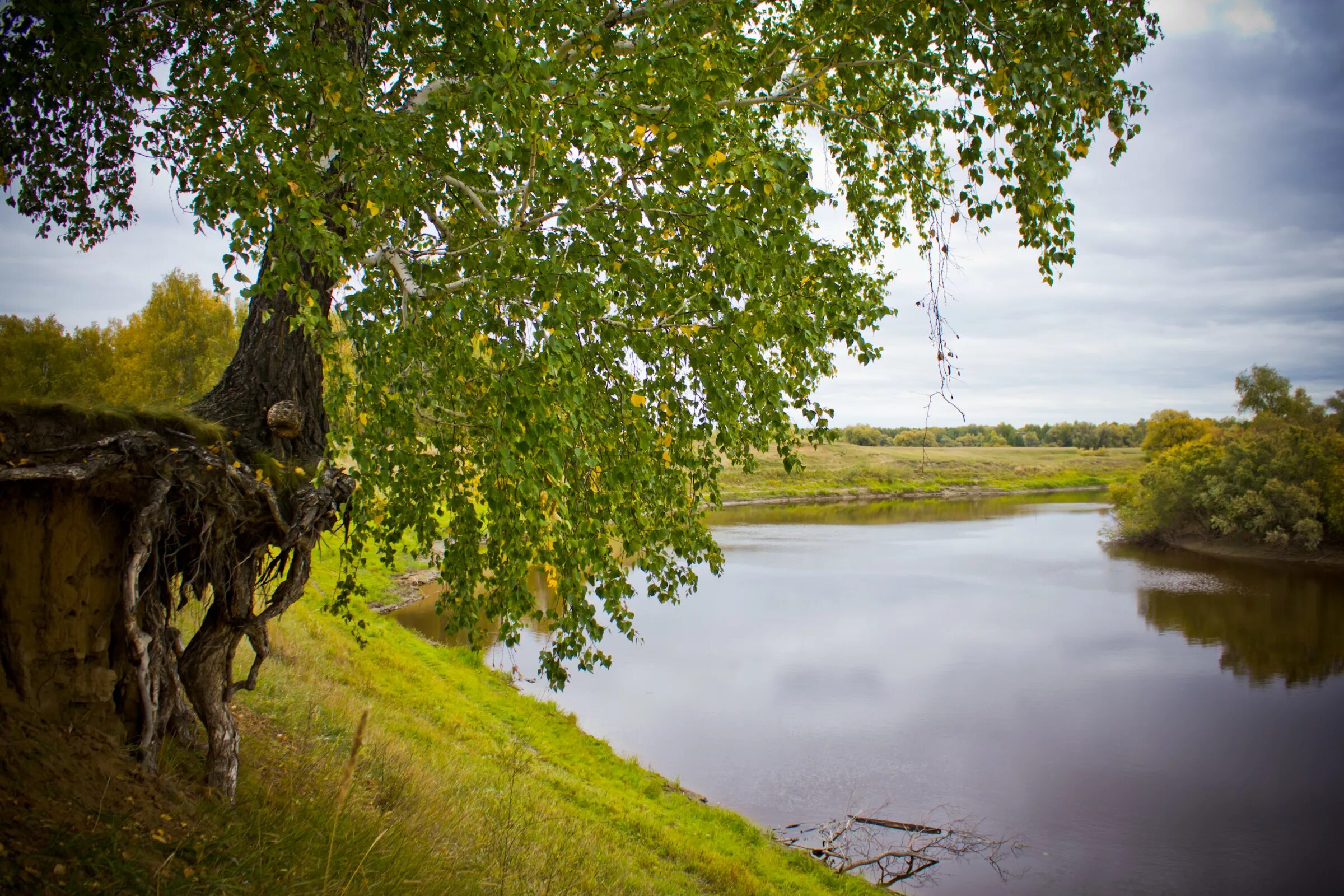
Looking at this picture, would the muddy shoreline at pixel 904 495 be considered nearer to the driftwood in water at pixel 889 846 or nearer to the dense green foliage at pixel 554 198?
the driftwood in water at pixel 889 846

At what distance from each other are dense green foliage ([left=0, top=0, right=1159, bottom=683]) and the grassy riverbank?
1577 mm

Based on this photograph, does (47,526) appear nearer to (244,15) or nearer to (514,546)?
(514,546)

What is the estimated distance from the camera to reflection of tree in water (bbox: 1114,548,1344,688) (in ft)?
68.1

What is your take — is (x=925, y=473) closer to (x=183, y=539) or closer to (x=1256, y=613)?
(x=1256, y=613)

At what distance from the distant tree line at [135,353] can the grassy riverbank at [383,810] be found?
2205 millimetres

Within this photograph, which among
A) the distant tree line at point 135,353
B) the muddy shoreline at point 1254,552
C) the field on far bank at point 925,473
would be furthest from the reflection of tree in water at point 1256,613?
the field on far bank at point 925,473

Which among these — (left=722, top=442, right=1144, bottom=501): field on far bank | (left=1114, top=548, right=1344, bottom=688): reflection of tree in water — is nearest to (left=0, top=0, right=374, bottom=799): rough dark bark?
(left=1114, top=548, right=1344, bottom=688): reflection of tree in water

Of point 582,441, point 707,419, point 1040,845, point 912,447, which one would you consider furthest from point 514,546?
point 912,447

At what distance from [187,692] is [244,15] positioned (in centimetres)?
438

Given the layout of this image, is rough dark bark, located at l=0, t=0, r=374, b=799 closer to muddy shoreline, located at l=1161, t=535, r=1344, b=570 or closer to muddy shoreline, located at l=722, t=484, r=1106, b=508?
muddy shoreline, located at l=1161, t=535, r=1344, b=570

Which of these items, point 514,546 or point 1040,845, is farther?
point 1040,845

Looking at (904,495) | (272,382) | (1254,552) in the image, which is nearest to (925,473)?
(904,495)

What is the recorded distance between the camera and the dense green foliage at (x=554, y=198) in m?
3.86

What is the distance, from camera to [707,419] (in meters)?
5.00
